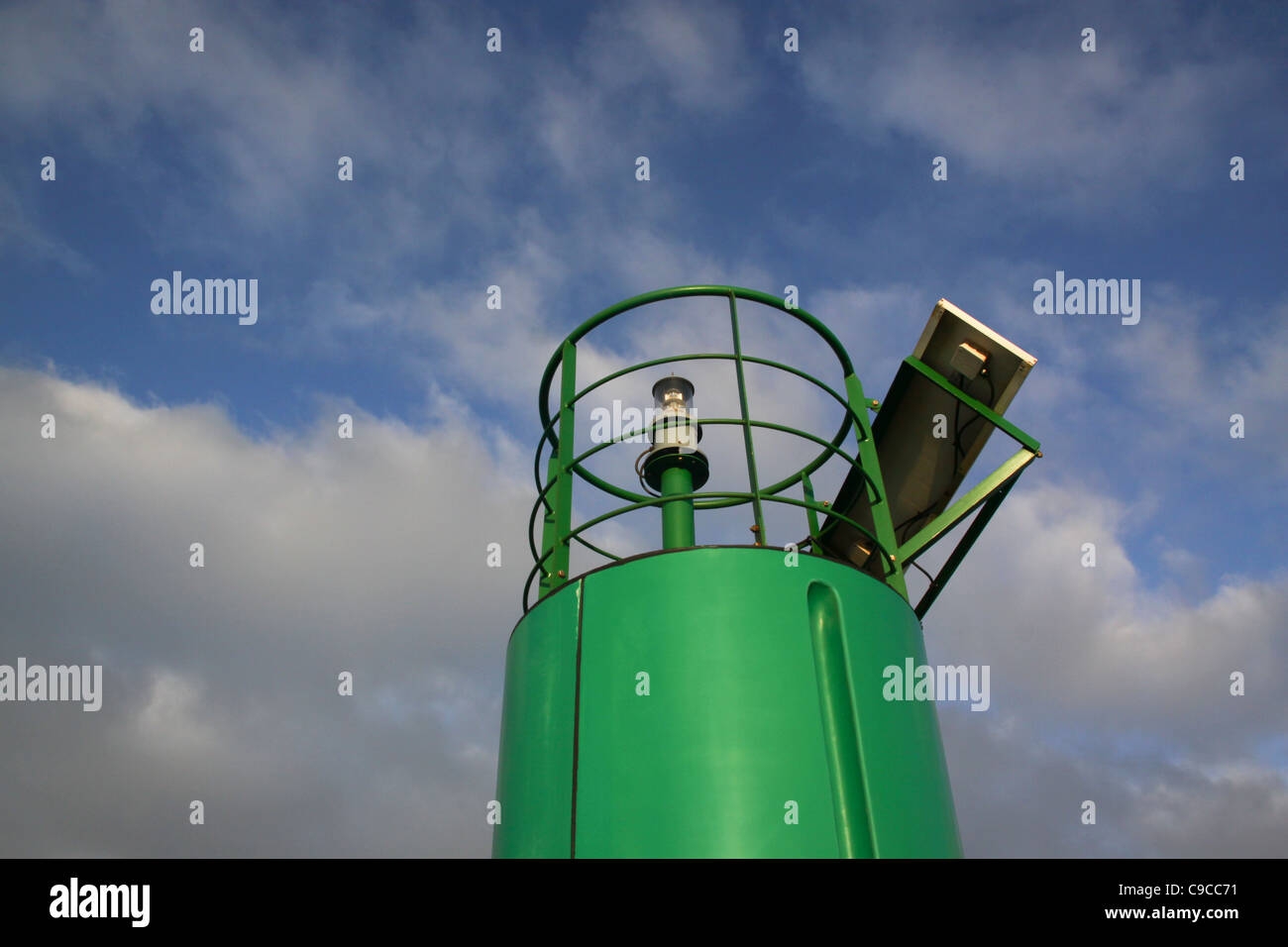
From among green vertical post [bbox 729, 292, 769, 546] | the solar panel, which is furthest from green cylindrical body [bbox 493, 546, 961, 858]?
the solar panel

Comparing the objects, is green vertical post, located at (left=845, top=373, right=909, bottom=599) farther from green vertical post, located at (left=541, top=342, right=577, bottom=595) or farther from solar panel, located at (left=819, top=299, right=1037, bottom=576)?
green vertical post, located at (left=541, top=342, right=577, bottom=595)

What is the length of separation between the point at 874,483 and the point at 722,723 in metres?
2.73

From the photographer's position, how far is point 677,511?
24.0 feet

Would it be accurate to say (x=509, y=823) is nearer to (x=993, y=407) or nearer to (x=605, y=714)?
(x=605, y=714)

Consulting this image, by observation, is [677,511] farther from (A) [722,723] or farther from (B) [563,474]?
(A) [722,723]

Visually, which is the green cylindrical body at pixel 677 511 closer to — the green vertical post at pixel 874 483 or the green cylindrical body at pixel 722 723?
the green cylindrical body at pixel 722 723

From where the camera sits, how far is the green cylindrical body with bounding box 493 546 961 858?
17.3ft

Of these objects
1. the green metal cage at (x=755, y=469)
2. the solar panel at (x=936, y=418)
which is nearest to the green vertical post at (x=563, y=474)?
the green metal cage at (x=755, y=469)

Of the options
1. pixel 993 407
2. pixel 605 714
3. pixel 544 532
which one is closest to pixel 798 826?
pixel 605 714

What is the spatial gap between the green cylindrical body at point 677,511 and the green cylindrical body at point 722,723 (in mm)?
1043

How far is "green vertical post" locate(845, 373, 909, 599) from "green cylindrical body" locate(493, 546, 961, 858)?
554 millimetres

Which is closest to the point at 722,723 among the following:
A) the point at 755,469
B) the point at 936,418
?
the point at 755,469
